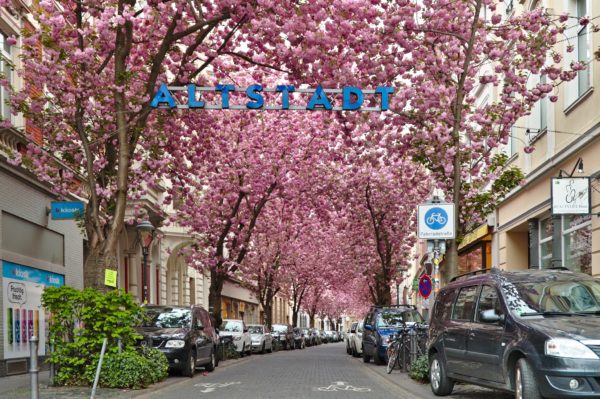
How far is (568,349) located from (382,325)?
1611 centimetres

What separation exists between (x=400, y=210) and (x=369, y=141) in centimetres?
1487

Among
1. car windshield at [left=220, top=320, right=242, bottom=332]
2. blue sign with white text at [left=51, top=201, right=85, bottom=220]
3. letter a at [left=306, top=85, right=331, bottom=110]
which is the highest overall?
letter a at [left=306, top=85, right=331, bottom=110]

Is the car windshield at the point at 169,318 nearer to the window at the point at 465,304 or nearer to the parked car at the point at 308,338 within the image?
the window at the point at 465,304

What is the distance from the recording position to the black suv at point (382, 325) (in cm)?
2436

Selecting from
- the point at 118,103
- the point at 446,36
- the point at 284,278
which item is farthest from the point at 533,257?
the point at 284,278

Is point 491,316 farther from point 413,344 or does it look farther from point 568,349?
point 413,344

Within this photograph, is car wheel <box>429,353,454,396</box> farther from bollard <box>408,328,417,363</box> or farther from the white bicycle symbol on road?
bollard <box>408,328,417,363</box>

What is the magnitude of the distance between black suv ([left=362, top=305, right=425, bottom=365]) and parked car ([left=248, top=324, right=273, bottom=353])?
11222 millimetres

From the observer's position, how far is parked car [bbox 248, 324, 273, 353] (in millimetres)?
36906

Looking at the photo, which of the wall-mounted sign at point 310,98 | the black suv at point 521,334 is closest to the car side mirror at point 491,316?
the black suv at point 521,334

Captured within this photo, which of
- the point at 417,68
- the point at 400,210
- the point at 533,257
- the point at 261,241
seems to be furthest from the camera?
the point at 261,241

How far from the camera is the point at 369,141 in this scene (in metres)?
19.1

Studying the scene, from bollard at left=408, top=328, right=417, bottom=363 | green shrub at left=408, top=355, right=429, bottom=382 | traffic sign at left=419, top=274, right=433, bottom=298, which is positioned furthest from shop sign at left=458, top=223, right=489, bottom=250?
green shrub at left=408, top=355, right=429, bottom=382

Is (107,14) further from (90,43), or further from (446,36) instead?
(446,36)
